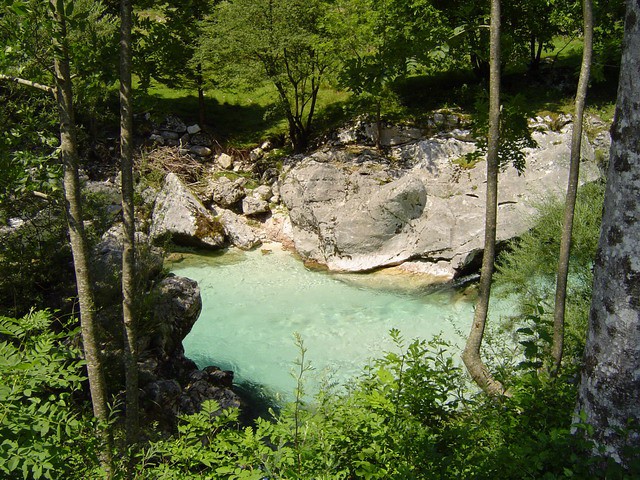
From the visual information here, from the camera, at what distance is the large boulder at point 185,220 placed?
16203 mm

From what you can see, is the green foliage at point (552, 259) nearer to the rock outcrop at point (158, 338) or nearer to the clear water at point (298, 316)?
the clear water at point (298, 316)

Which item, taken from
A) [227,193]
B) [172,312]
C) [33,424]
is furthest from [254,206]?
[33,424]

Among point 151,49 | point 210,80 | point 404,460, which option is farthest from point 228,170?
point 404,460

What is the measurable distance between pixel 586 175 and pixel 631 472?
35.6 ft

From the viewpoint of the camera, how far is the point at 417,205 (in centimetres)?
1501

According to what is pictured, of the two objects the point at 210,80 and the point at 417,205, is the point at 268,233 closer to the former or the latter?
the point at 417,205

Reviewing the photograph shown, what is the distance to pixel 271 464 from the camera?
378cm

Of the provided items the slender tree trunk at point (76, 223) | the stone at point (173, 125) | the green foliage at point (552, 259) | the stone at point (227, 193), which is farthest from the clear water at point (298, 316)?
the stone at point (173, 125)

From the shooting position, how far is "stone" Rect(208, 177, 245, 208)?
18.1 metres

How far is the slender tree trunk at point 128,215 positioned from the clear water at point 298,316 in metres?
4.75

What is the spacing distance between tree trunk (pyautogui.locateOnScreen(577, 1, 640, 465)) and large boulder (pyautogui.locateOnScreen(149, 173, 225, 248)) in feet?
44.8

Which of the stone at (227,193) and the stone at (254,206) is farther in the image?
the stone at (227,193)

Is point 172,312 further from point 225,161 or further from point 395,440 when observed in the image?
point 225,161

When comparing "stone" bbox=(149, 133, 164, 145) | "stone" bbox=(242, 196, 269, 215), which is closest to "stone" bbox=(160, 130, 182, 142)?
"stone" bbox=(149, 133, 164, 145)
